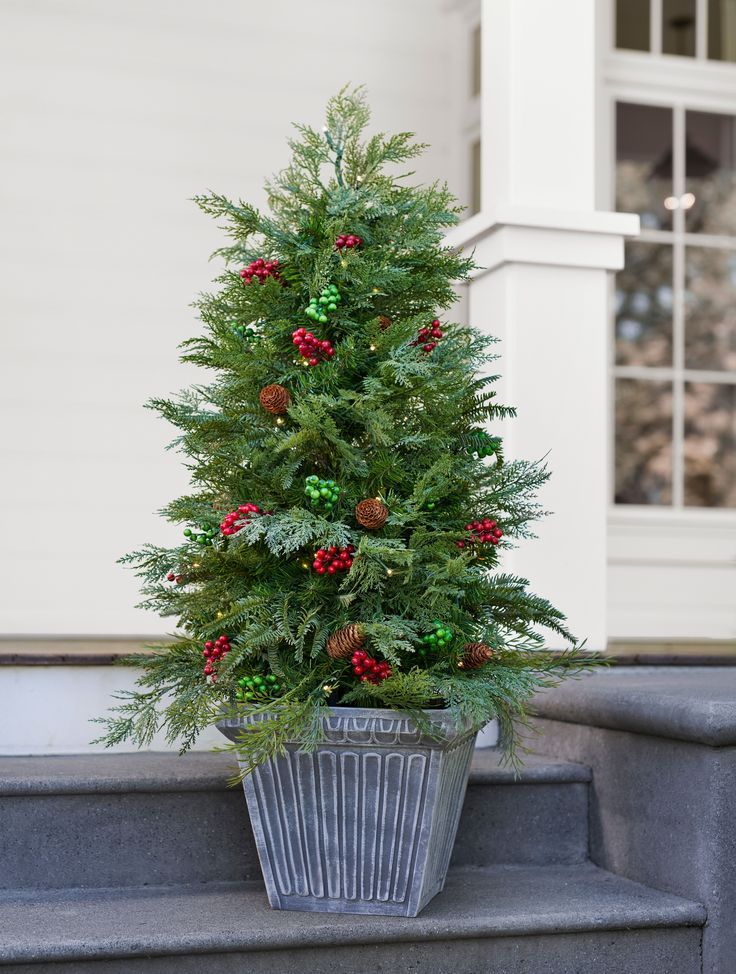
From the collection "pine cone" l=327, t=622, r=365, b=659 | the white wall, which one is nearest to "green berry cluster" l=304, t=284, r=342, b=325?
"pine cone" l=327, t=622, r=365, b=659

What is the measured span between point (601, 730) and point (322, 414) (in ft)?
2.93

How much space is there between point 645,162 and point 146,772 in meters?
3.30

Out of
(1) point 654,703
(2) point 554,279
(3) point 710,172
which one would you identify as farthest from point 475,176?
(1) point 654,703

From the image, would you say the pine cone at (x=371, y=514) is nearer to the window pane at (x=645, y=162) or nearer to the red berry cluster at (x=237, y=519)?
the red berry cluster at (x=237, y=519)

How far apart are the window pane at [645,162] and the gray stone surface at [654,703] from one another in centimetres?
236

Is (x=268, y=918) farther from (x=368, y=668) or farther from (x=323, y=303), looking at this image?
(x=323, y=303)

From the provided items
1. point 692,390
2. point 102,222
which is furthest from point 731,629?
point 102,222

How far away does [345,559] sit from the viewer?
1.58 m

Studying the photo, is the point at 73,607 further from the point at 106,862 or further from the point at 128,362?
the point at 106,862

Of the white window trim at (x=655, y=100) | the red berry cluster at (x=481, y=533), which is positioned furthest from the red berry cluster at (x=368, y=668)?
the white window trim at (x=655, y=100)

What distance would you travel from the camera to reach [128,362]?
3.71m

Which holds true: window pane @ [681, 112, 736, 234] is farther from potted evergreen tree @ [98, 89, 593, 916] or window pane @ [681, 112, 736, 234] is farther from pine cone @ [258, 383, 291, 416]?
pine cone @ [258, 383, 291, 416]

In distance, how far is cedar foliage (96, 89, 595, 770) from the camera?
1.58 meters

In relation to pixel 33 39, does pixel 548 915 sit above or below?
below
